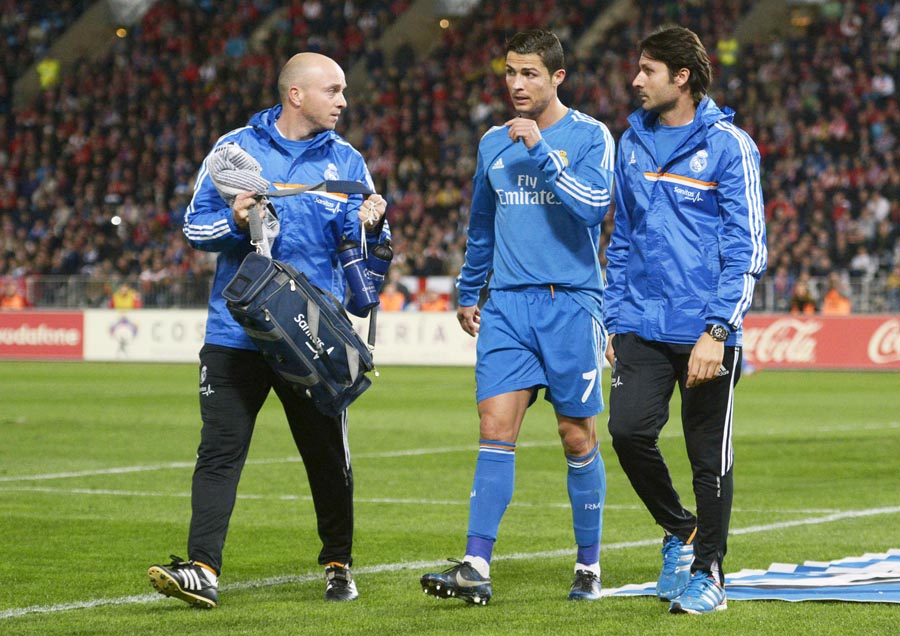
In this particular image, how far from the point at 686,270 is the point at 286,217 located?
165 centimetres

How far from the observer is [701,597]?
230 inches

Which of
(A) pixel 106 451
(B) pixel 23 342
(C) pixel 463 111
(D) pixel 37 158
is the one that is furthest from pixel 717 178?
(D) pixel 37 158

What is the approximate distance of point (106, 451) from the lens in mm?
13586

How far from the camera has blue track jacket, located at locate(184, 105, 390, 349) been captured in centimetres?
628

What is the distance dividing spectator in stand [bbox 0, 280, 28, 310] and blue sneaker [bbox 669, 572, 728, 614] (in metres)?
28.9

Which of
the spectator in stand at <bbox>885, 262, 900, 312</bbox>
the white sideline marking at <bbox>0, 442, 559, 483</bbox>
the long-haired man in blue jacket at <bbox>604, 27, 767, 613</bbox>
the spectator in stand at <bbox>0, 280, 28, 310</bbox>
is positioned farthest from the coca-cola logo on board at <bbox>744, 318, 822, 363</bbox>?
the long-haired man in blue jacket at <bbox>604, 27, 767, 613</bbox>

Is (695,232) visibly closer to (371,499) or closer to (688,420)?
(688,420)

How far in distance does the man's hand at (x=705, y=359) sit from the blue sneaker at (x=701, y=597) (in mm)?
785

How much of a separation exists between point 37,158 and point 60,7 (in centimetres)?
809

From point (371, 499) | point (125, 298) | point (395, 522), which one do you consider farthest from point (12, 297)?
point (395, 522)

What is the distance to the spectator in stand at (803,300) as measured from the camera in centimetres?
2733

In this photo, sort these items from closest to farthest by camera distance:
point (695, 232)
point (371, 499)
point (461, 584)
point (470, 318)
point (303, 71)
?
point (461, 584), point (695, 232), point (303, 71), point (470, 318), point (371, 499)

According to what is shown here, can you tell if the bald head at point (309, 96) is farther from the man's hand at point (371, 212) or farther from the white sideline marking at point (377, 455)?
the white sideline marking at point (377, 455)

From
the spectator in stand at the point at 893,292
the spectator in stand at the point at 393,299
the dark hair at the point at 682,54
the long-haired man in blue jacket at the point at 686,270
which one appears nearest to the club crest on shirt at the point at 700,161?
the long-haired man in blue jacket at the point at 686,270
